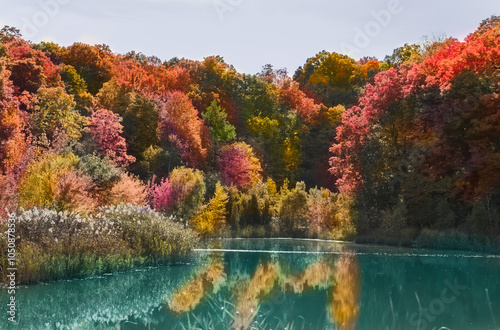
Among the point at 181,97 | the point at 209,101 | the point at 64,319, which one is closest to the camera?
the point at 64,319

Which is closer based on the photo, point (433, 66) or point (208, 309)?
point (208, 309)

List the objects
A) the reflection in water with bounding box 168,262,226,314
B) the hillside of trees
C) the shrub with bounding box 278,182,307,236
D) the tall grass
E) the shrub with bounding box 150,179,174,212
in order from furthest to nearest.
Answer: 1. the shrub with bounding box 278,182,307,236
2. the shrub with bounding box 150,179,174,212
3. the hillside of trees
4. the tall grass
5. the reflection in water with bounding box 168,262,226,314

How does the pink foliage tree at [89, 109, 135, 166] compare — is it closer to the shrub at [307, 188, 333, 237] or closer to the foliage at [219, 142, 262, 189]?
the foliage at [219, 142, 262, 189]

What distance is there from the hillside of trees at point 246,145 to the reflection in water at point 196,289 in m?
2.80

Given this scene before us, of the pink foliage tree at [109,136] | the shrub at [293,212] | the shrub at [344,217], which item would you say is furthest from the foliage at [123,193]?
the shrub at [344,217]

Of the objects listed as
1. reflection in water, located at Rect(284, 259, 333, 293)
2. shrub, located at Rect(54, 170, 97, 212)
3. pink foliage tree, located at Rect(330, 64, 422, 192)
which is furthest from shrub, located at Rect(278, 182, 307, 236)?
shrub, located at Rect(54, 170, 97, 212)

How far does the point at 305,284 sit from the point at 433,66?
1522 centimetres

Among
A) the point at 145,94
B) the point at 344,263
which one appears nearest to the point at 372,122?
the point at 344,263

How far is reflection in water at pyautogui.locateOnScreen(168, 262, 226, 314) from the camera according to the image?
32.1 ft

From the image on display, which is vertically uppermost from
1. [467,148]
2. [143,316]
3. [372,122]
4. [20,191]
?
[372,122]

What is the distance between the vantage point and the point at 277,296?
11.0 metres

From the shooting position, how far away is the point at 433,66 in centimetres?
2448

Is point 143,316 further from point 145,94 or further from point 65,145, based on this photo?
point 145,94

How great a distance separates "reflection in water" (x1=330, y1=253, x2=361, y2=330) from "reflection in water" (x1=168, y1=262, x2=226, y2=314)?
2428 millimetres
